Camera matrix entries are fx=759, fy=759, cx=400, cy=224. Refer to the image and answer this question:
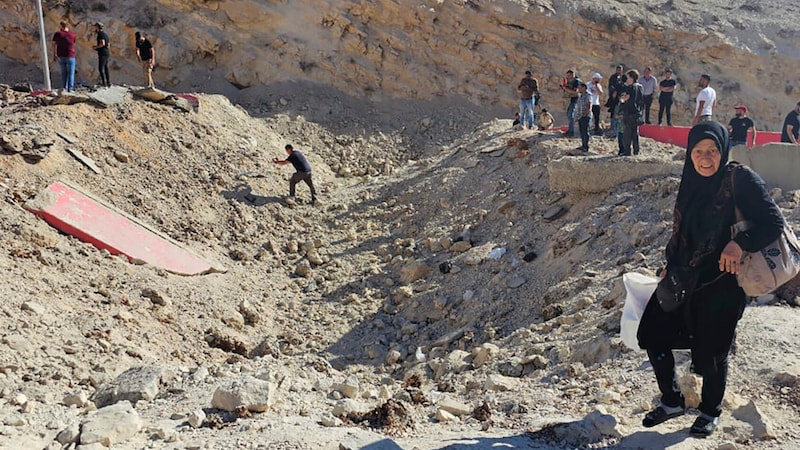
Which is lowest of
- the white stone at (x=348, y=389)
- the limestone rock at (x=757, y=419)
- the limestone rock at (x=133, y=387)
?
the white stone at (x=348, y=389)

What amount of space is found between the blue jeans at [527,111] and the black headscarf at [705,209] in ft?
32.7

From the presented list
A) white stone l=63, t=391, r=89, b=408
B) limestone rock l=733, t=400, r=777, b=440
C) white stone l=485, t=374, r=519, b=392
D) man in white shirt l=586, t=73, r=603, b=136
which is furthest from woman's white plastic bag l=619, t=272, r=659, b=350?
man in white shirt l=586, t=73, r=603, b=136

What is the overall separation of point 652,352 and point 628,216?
4.74 meters

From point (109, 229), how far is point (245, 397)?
5.44 m

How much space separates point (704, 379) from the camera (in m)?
3.95

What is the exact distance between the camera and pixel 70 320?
6.68m

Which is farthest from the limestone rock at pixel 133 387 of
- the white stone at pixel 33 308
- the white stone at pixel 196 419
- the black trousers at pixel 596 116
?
the black trousers at pixel 596 116

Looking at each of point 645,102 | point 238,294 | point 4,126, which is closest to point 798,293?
point 238,294

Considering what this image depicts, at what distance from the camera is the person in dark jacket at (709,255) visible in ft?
12.0

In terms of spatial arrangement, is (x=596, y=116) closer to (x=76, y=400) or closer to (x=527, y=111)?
(x=527, y=111)

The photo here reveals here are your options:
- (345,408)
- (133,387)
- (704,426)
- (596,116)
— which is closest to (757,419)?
(704,426)

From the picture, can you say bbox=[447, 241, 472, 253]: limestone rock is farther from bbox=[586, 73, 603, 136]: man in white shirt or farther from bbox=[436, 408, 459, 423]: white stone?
bbox=[436, 408, 459, 423]: white stone

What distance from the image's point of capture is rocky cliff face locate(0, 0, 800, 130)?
1714 centimetres

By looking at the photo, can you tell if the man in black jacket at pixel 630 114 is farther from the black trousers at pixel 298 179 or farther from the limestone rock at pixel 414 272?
the black trousers at pixel 298 179
